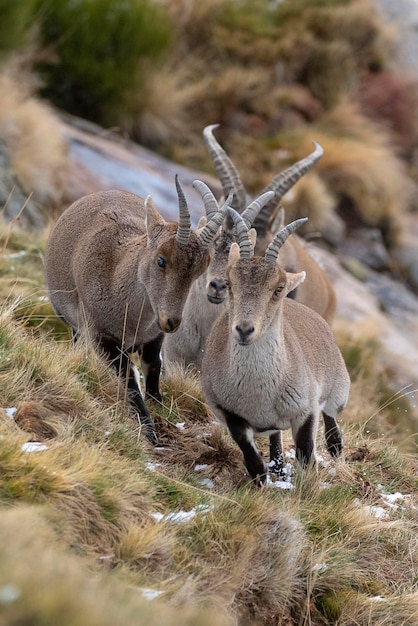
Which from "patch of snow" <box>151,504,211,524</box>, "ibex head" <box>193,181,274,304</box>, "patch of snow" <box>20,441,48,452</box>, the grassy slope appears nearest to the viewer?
the grassy slope

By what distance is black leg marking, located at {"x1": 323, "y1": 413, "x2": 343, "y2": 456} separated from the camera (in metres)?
6.18

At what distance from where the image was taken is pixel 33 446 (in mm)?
4445

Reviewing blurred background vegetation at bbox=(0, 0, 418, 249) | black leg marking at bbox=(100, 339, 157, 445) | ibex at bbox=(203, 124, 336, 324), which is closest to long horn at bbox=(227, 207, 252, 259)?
black leg marking at bbox=(100, 339, 157, 445)

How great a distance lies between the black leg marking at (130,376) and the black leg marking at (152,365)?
235 mm

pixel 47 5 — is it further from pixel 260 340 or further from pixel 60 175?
pixel 260 340

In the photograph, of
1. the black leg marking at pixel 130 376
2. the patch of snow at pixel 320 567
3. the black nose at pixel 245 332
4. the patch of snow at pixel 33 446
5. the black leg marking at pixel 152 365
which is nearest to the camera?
the patch of snow at pixel 33 446

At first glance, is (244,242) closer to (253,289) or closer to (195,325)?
(253,289)

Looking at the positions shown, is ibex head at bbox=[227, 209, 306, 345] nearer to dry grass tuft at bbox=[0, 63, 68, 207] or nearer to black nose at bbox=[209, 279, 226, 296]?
black nose at bbox=[209, 279, 226, 296]

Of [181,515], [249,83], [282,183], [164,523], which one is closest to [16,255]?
[282,183]

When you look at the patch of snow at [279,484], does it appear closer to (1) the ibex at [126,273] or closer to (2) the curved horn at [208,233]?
(1) the ibex at [126,273]

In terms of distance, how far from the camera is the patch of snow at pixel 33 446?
4.36m

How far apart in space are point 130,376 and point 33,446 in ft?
4.44

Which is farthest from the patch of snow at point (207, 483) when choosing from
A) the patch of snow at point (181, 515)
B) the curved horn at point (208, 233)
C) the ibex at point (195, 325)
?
the ibex at point (195, 325)

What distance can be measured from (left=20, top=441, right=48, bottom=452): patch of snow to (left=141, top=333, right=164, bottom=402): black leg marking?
156cm
